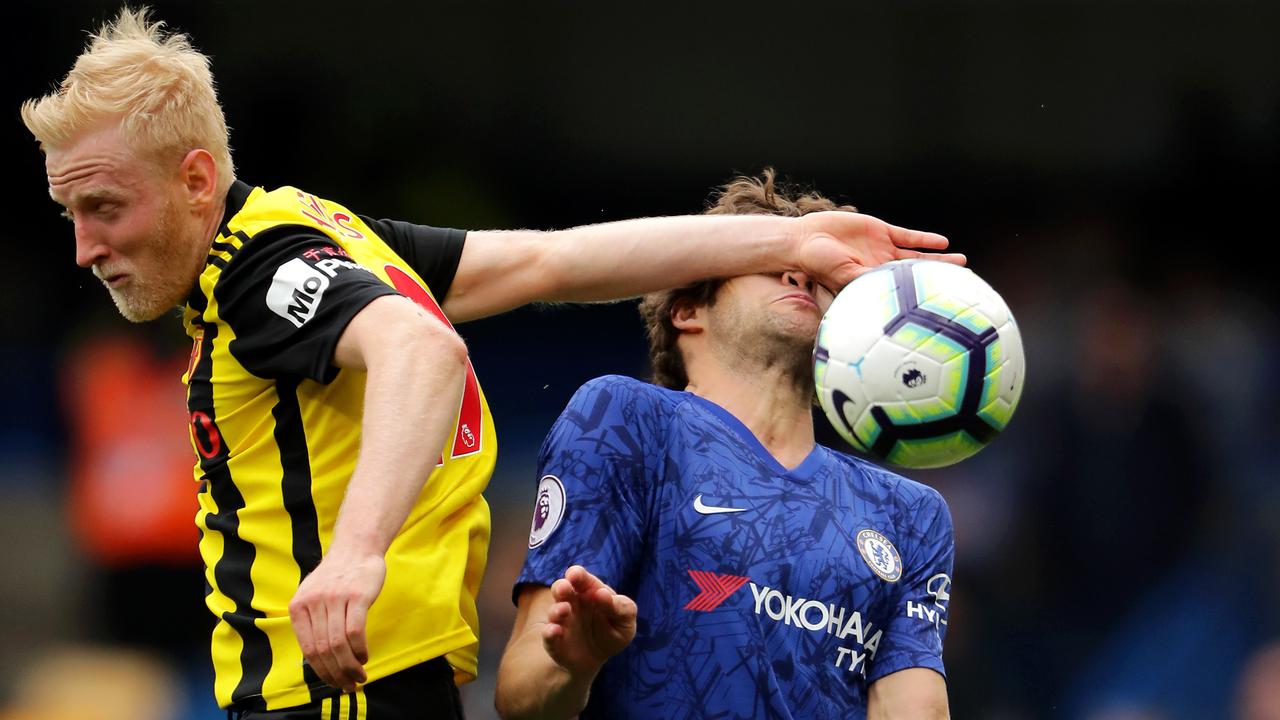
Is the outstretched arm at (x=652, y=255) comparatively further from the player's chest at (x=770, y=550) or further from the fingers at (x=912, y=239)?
the player's chest at (x=770, y=550)

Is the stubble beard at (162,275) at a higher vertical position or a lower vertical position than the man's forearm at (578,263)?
higher

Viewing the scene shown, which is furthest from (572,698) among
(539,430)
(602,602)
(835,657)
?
(539,430)

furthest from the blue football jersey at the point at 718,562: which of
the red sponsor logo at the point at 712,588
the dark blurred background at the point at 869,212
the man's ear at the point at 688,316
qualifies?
the dark blurred background at the point at 869,212

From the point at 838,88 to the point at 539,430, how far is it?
307 centimetres

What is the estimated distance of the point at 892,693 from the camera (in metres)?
3.88

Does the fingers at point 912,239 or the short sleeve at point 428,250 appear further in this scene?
the fingers at point 912,239

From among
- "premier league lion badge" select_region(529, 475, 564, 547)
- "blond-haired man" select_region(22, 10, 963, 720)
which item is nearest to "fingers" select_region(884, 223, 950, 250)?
"premier league lion badge" select_region(529, 475, 564, 547)

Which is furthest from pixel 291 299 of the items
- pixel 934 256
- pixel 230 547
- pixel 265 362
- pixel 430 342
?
pixel 934 256

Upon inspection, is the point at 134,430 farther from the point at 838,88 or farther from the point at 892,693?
the point at 892,693

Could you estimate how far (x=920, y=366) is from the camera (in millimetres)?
3488

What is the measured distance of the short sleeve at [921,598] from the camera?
391cm

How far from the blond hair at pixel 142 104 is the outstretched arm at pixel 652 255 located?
676 mm

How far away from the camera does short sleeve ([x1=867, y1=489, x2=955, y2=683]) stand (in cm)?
391

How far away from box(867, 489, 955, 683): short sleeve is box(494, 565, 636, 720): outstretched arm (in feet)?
2.90
